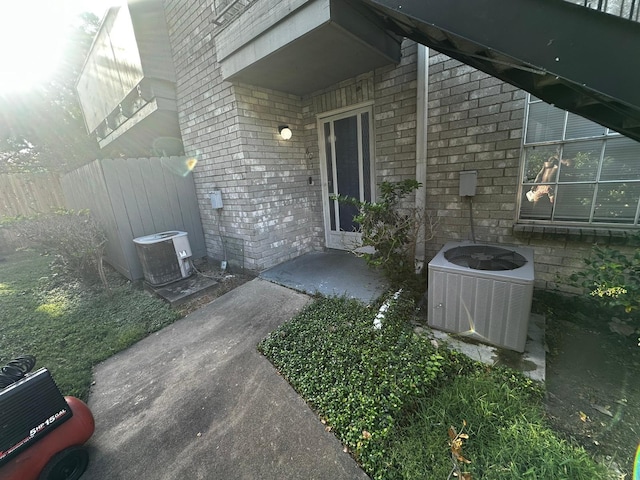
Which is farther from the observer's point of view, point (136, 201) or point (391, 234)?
point (136, 201)

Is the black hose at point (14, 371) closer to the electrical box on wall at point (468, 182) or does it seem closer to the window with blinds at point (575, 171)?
the electrical box on wall at point (468, 182)

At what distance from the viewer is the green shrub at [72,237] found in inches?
149

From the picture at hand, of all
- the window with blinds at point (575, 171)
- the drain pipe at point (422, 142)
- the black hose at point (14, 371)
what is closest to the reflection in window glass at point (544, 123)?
the window with blinds at point (575, 171)

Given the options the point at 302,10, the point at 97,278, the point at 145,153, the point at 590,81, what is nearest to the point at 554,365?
the point at 590,81

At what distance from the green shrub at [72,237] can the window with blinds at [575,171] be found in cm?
567

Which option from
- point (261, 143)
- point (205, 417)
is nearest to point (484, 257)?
point (205, 417)

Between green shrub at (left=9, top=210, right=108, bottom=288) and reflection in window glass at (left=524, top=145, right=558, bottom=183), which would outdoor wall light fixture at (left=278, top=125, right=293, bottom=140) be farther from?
green shrub at (left=9, top=210, right=108, bottom=288)

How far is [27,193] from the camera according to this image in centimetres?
750

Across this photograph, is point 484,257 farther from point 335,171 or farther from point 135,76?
point 135,76

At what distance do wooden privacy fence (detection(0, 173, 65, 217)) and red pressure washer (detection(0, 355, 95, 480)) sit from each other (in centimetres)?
883

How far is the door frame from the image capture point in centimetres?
369

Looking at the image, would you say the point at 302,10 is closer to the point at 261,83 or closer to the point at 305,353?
the point at 261,83

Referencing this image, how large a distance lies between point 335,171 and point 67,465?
4.11 meters

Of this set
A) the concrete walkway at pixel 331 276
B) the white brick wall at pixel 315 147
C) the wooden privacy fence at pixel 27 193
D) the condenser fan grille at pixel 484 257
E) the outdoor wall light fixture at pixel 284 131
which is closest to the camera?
the condenser fan grille at pixel 484 257
